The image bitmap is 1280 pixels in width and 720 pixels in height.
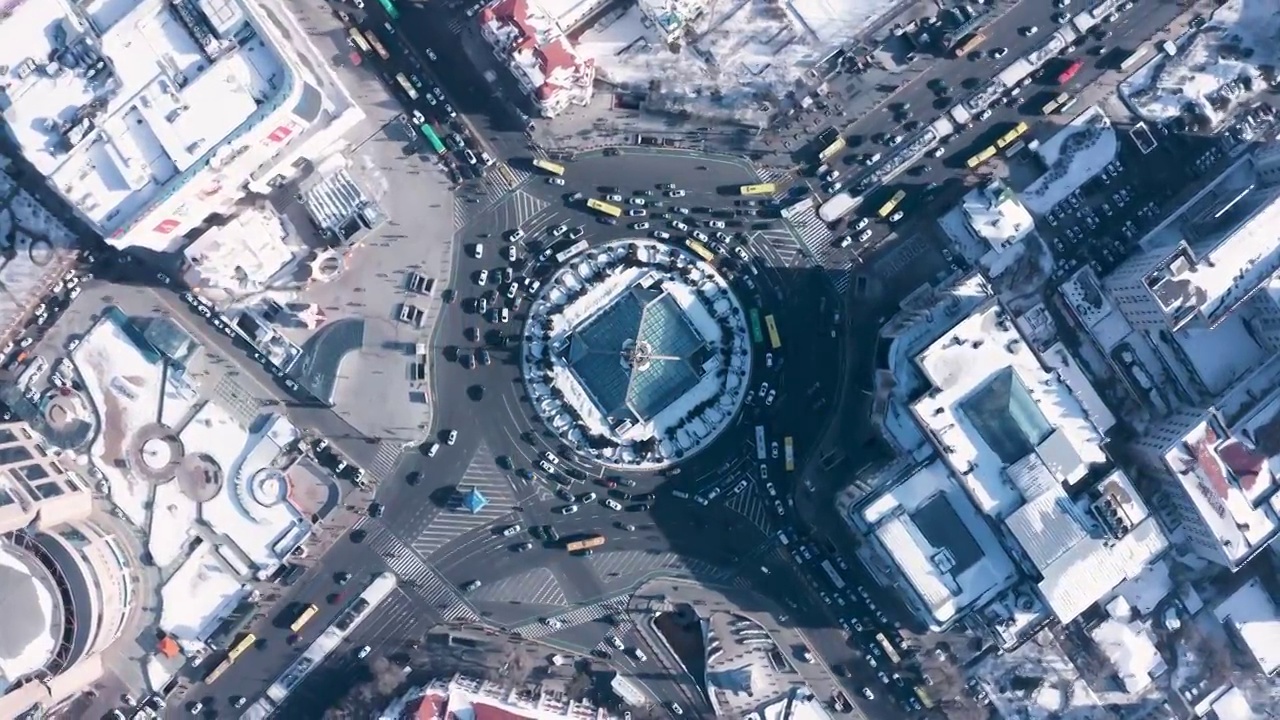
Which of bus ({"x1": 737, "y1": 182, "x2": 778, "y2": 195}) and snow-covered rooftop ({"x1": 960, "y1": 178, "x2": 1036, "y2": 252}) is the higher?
bus ({"x1": 737, "y1": 182, "x2": 778, "y2": 195})

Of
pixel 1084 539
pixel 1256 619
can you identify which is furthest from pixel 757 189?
pixel 1256 619

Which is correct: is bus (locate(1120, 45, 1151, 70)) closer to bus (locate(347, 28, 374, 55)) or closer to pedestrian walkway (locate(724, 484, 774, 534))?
pedestrian walkway (locate(724, 484, 774, 534))

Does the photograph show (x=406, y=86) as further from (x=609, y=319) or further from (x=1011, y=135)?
(x=1011, y=135)

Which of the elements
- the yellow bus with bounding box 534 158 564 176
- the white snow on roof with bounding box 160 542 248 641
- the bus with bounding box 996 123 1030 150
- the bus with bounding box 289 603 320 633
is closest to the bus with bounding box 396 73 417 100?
the yellow bus with bounding box 534 158 564 176

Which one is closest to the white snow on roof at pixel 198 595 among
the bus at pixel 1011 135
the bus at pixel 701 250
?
the bus at pixel 701 250

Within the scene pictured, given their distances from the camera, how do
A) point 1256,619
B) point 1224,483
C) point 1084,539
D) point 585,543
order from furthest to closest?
1. point 1256,619
2. point 585,543
3. point 1224,483
4. point 1084,539

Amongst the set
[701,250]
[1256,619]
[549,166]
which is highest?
[549,166]
